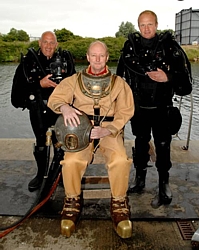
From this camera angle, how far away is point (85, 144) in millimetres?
2416

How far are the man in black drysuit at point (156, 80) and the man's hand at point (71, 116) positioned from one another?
704 millimetres

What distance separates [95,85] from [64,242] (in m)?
1.24

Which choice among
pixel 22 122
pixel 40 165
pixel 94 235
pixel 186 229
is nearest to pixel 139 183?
pixel 186 229

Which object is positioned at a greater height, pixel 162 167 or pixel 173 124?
pixel 173 124

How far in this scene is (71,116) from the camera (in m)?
2.38

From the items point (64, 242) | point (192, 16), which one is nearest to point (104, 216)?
point (64, 242)

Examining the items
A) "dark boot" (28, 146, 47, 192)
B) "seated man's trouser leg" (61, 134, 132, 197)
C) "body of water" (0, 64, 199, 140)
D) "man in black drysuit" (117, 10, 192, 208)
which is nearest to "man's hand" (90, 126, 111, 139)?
"seated man's trouser leg" (61, 134, 132, 197)

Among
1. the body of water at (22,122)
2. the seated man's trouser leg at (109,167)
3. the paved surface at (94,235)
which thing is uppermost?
the seated man's trouser leg at (109,167)

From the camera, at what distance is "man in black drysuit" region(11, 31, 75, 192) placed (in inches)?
115

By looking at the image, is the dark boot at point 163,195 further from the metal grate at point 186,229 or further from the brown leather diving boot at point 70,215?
the brown leather diving boot at point 70,215

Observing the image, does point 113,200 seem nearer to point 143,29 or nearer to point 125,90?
point 125,90

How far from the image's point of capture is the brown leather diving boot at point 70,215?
7.72ft

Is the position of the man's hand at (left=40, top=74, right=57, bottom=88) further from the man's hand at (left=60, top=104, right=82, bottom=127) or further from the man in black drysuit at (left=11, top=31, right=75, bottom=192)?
the man's hand at (left=60, top=104, right=82, bottom=127)

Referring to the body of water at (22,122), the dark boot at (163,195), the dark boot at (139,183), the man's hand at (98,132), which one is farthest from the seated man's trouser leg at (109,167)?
the body of water at (22,122)
